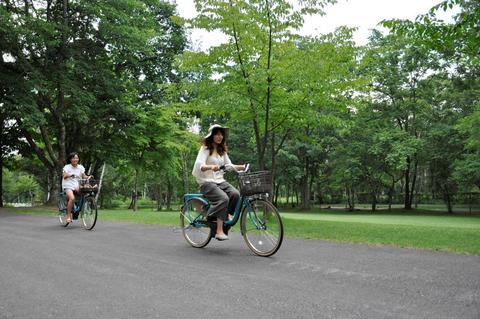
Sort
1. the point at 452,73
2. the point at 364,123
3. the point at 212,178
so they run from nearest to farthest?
the point at 212,178
the point at 452,73
the point at 364,123

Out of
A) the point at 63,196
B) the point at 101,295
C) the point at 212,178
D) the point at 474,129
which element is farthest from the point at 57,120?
the point at 474,129

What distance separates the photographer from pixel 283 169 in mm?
41438

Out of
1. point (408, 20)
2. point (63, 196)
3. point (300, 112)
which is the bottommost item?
point (63, 196)

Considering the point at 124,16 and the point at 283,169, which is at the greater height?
the point at 124,16

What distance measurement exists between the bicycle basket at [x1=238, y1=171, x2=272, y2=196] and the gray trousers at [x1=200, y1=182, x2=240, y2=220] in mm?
479

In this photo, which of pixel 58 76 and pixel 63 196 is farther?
pixel 58 76

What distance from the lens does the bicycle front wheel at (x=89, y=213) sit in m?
10.1

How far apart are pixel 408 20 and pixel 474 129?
18.2 metres

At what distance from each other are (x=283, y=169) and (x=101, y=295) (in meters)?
37.7

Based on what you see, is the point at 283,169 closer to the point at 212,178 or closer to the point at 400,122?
the point at 400,122

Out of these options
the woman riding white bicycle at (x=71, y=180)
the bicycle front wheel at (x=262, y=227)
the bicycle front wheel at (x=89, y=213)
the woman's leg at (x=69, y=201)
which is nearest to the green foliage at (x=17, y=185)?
the woman riding white bicycle at (x=71, y=180)

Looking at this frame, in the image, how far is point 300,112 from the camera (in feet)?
42.6

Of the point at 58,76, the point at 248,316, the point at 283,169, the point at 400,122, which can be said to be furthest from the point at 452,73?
the point at 248,316

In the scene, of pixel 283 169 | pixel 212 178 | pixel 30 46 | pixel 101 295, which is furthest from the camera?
pixel 283 169
